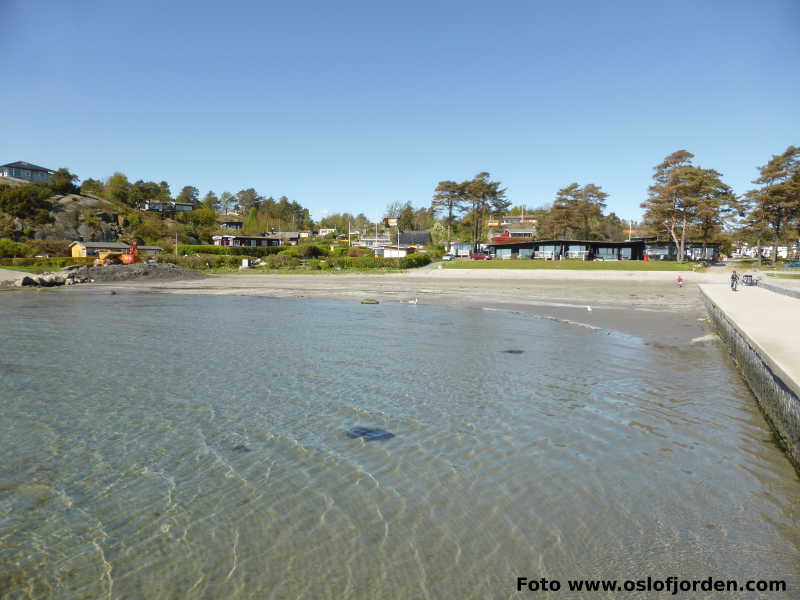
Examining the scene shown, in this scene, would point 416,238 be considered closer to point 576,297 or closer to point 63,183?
point 63,183

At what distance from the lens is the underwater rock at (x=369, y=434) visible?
27.4 ft

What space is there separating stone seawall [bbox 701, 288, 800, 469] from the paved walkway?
0.24 feet

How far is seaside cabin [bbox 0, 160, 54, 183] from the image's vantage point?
134 metres

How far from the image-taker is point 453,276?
6206cm

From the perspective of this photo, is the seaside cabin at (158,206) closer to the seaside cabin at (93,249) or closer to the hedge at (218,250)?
the seaside cabin at (93,249)

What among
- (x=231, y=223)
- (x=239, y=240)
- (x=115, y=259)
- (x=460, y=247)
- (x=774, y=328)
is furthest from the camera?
(x=231, y=223)

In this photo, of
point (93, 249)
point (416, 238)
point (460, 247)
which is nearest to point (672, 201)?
point (460, 247)

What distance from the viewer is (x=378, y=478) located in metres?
6.84

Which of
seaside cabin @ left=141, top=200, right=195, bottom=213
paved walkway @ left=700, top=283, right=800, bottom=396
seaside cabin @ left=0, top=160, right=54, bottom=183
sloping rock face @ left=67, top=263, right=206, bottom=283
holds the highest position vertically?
seaside cabin @ left=0, top=160, right=54, bottom=183

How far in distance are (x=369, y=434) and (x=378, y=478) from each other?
172cm

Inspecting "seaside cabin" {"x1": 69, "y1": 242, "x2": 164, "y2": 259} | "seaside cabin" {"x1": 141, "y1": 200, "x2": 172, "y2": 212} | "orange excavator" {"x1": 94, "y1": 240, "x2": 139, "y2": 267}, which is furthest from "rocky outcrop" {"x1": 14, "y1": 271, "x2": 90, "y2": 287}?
"seaside cabin" {"x1": 141, "y1": 200, "x2": 172, "y2": 212}

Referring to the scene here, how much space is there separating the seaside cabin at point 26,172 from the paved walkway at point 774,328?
532ft

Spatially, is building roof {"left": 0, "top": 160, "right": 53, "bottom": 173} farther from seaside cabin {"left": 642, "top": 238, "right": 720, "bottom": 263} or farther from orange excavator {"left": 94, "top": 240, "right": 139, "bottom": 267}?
seaside cabin {"left": 642, "top": 238, "right": 720, "bottom": 263}

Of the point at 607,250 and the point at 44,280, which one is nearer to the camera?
the point at 44,280
